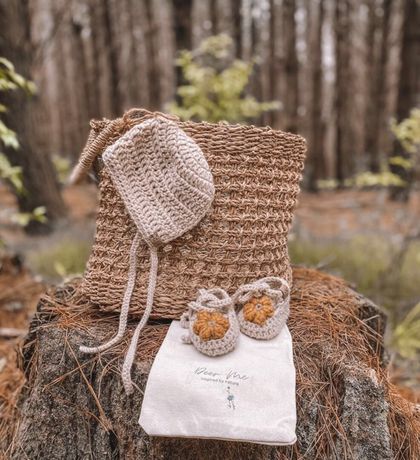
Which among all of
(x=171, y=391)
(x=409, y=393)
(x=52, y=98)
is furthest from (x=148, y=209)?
(x=52, y=98)

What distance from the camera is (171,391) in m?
0.89

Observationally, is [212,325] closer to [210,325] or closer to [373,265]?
[210,325]

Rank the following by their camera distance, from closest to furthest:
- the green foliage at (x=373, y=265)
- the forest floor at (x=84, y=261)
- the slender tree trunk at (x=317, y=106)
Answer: the forest floor at (x=84, y=261)
the green foliage at (x=373, y=265)
the slender tree trunk at (x=317, y=106)

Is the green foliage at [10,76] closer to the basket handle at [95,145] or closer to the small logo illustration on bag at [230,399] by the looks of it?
the basket handle at [95,145]

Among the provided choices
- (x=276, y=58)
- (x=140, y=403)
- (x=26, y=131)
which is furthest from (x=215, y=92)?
(x=276, y=58)

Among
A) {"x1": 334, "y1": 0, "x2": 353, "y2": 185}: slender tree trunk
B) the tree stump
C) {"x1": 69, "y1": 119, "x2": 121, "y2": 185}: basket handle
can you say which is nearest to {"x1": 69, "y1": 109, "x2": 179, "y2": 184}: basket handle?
{"x1": 69, "y1": 119, "x2": 121, "y2": 185}: basket handle

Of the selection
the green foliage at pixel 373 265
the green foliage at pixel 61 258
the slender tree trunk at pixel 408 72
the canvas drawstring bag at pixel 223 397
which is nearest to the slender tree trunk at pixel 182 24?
the green foliage at pixel 61 258

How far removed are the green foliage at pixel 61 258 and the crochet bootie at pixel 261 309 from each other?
6.39ft

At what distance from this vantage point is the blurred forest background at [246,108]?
2762 mm

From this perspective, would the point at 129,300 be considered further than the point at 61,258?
No

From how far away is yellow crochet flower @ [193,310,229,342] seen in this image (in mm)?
947

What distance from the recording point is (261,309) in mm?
1025

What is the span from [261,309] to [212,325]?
0.15m

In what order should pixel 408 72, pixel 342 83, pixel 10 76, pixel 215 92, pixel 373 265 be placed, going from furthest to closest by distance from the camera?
pixel 342 83
pixel 408 72
pixel 215 92
pixel 373 265
pixel 10 76
